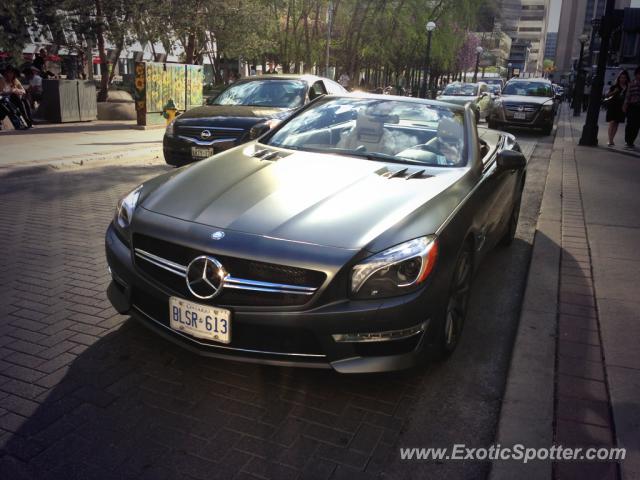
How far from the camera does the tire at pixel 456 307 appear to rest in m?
3.29

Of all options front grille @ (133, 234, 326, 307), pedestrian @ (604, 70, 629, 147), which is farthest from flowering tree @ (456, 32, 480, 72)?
front grille @ (133, 234, 326, 307)

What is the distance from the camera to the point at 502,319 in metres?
4.30

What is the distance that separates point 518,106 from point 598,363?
17.4m

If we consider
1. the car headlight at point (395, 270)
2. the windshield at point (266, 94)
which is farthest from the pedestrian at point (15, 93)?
the car headlight at point (395, 270)

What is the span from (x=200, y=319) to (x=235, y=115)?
23.5ft

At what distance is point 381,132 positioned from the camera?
14.9 feet

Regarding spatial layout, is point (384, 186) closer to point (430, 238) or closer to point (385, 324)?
point (430, 238)

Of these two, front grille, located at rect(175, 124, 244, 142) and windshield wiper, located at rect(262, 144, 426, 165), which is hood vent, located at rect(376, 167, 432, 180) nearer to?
windshield wiper, located at rect(262, 144, 426, 165)

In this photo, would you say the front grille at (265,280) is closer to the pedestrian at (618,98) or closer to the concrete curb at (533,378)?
the concrete curb at (533,378)

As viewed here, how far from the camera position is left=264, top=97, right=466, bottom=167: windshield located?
4.31 m

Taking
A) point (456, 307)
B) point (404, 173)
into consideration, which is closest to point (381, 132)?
point (404, 173)

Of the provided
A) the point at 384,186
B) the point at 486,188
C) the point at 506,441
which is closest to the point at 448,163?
the point at 486,188
